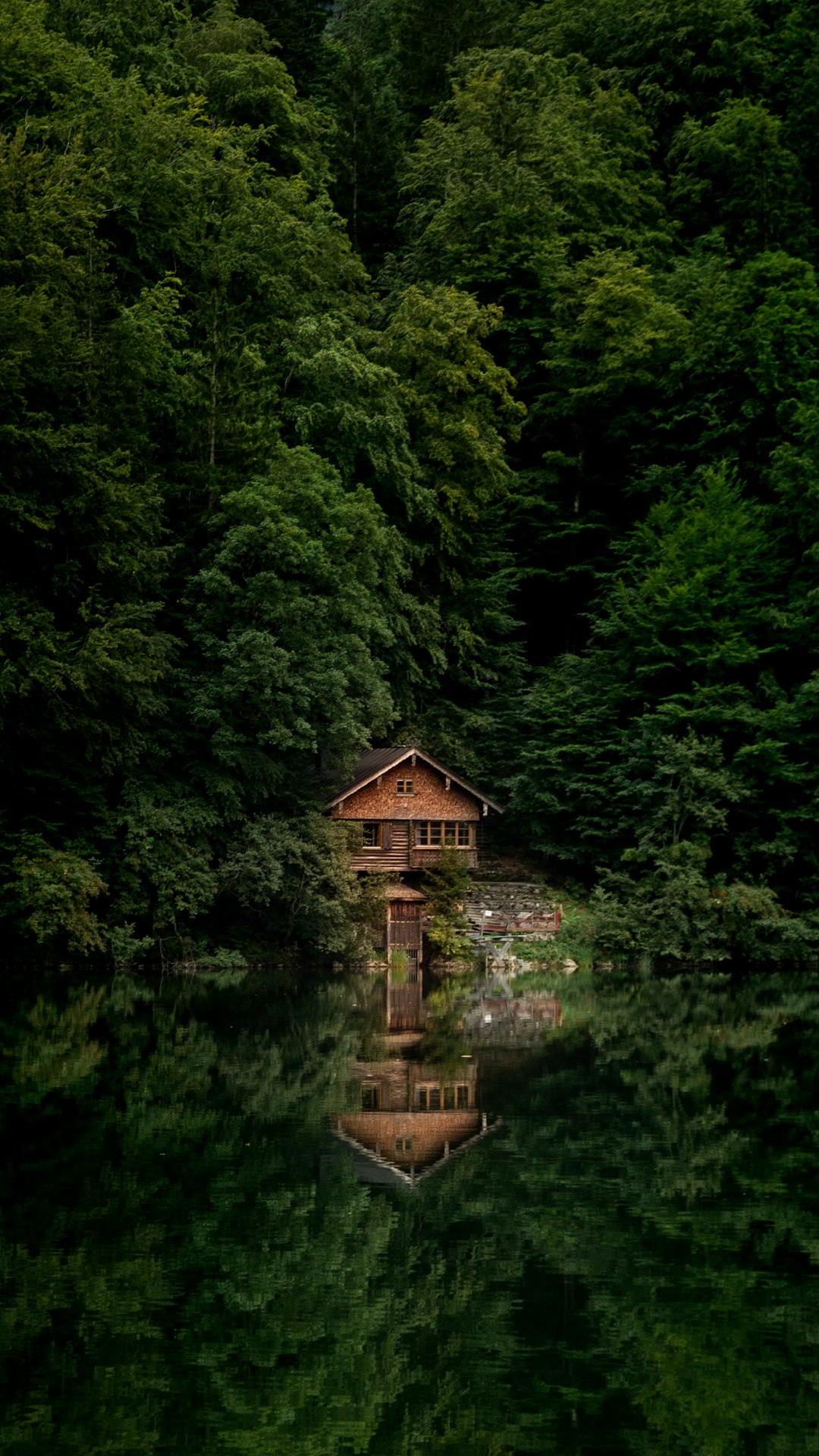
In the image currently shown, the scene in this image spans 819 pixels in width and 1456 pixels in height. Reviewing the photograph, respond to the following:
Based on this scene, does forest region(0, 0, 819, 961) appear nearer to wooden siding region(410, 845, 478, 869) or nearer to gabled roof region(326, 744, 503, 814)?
gabled roof region(326, 744, 503, 814)

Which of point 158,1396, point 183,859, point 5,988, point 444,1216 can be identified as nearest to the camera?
point 158,1396

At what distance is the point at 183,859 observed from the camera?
39375 millimetres

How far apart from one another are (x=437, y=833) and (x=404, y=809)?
127 centimetres

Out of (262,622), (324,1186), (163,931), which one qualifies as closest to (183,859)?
A: (163,931)

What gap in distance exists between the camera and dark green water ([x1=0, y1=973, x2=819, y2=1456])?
9930mm

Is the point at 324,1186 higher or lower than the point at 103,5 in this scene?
lower

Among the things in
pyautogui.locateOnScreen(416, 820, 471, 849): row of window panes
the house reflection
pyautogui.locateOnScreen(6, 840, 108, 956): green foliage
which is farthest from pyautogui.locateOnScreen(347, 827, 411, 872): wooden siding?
the house reflection

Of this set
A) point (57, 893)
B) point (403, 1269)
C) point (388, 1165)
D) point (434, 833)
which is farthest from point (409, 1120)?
point (434, 833)

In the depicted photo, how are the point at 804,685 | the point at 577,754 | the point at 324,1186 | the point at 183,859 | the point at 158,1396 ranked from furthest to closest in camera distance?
the point at 577,754 → the point at 804,685 → the point at 183,859 → the point at 324,1186 → the point at 158,1396

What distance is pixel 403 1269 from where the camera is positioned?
42.6 ft

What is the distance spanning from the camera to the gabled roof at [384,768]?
146ft

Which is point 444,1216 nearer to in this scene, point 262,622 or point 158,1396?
point 158,1396

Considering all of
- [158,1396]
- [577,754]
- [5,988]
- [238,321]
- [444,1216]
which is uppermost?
[238,321]

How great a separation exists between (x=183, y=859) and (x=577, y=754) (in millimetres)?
13761
